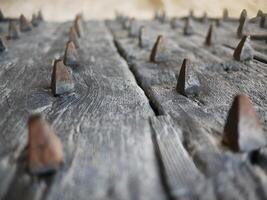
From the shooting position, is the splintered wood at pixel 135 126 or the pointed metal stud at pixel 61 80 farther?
the pointed metal stud at pixel 61 80

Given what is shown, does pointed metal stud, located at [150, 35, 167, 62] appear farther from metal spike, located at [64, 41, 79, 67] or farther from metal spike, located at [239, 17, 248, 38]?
metal spike, located at [239, 17, 248, 38]

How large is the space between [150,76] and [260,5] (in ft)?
2.40

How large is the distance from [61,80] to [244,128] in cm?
67

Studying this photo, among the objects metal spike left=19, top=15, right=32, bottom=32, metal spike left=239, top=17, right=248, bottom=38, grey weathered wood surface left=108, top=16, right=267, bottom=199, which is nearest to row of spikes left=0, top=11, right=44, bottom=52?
metal spike left=19, top=15, right=32, bottom=32

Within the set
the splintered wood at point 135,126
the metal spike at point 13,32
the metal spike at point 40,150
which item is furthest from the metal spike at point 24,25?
the metal spike at point 40,150

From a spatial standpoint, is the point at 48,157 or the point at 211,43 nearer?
the point at 48,157

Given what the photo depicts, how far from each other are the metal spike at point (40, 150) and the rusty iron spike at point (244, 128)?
1.39 ft

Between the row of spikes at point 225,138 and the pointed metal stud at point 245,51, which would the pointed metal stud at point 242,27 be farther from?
the row of spikes at point 225,138

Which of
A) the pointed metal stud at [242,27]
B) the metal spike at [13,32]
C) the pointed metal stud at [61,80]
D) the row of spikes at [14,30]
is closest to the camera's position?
the pointed metal stud at [61,80]

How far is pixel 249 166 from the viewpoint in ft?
2.43

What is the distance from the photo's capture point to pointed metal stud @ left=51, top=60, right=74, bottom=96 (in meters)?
1.17

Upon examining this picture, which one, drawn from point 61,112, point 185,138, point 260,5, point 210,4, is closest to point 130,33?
point 210,4

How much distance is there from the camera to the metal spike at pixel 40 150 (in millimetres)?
715

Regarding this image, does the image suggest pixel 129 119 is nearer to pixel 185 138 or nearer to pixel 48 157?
pixel 185 138
